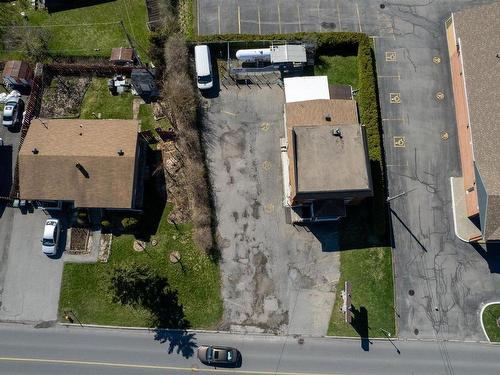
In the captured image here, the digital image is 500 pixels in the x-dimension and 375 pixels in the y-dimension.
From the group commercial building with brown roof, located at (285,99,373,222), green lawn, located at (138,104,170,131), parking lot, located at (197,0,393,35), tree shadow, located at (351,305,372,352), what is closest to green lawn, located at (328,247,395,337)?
tree shadow, located at (351,305,372,352)

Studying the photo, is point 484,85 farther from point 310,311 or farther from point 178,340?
point 178,340

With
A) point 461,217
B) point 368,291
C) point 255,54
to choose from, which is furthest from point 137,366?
point 461,217

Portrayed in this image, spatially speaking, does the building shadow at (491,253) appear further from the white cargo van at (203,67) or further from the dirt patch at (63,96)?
the dirt patch at (63,96)

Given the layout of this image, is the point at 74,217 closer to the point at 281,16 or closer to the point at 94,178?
the point at 94,178

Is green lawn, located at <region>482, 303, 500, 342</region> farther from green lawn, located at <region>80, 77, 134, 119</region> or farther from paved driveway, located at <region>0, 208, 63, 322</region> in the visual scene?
paved driveway, located at <region>0, 208, 63, 322</region>

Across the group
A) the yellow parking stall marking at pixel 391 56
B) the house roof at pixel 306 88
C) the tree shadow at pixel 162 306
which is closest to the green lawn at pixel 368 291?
the tree shadow at pixel 162 306

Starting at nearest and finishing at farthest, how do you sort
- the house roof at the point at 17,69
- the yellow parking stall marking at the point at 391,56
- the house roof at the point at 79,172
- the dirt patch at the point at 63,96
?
1. the house roof at the point at 79,172
2. the house roof at the point at 17,69
3. the dirt patch at the point at 63,96
4. the yellow parking stall marking at the point at 391,56
